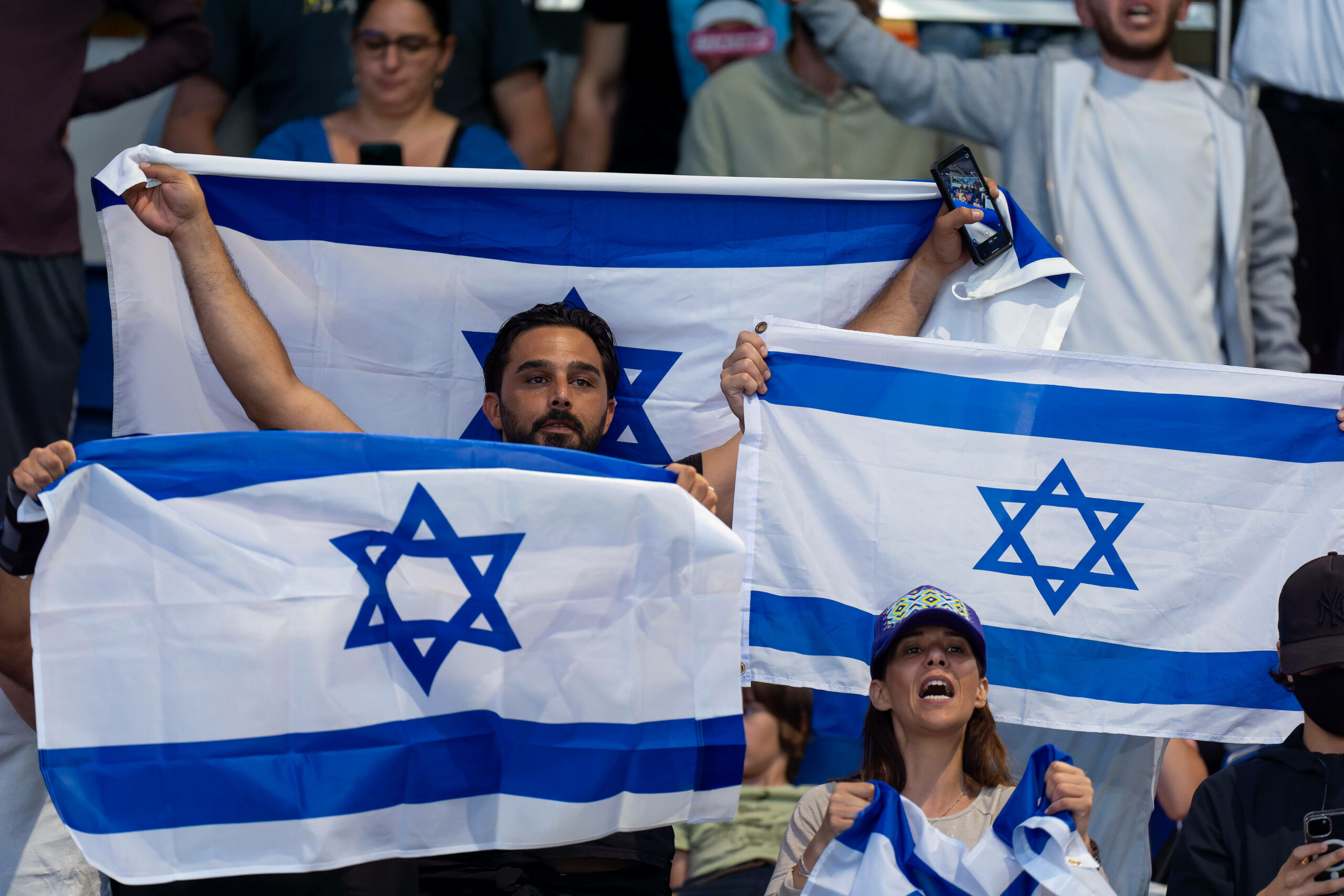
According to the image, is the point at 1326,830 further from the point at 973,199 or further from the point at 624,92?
the point at 624,92

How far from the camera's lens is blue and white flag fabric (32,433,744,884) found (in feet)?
10.8

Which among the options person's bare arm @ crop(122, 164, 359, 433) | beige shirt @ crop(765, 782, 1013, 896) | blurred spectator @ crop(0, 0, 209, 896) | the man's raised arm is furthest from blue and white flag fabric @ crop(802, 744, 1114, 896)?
blurred spectator @ crop(0, 0, 209, 896)

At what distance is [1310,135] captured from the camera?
235 inches

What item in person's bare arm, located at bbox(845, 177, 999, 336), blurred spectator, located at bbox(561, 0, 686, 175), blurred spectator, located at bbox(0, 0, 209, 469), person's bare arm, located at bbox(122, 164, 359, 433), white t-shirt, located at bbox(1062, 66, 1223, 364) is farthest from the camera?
blurred spectator, located at bbox(561, 0, 686, 175)

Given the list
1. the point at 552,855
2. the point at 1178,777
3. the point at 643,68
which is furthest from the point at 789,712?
the point at 643,68

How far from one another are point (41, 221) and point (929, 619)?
3.51m

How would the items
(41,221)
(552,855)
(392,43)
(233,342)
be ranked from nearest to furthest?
1. (552,855)
2. (233,342)
3. (41,221)
4. (392,43)

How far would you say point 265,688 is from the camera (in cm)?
334

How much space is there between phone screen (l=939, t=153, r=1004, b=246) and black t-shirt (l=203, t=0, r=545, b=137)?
2289 mm

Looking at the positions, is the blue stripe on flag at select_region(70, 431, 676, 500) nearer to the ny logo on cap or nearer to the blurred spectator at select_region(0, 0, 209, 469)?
the ny logo on cap

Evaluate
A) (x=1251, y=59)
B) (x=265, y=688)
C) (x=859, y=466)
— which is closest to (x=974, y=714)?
(x=859, y=466)

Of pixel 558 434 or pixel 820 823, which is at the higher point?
pixel 558 434

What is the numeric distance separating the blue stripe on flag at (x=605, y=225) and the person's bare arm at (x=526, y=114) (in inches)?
58.5

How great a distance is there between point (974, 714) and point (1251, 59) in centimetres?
363
